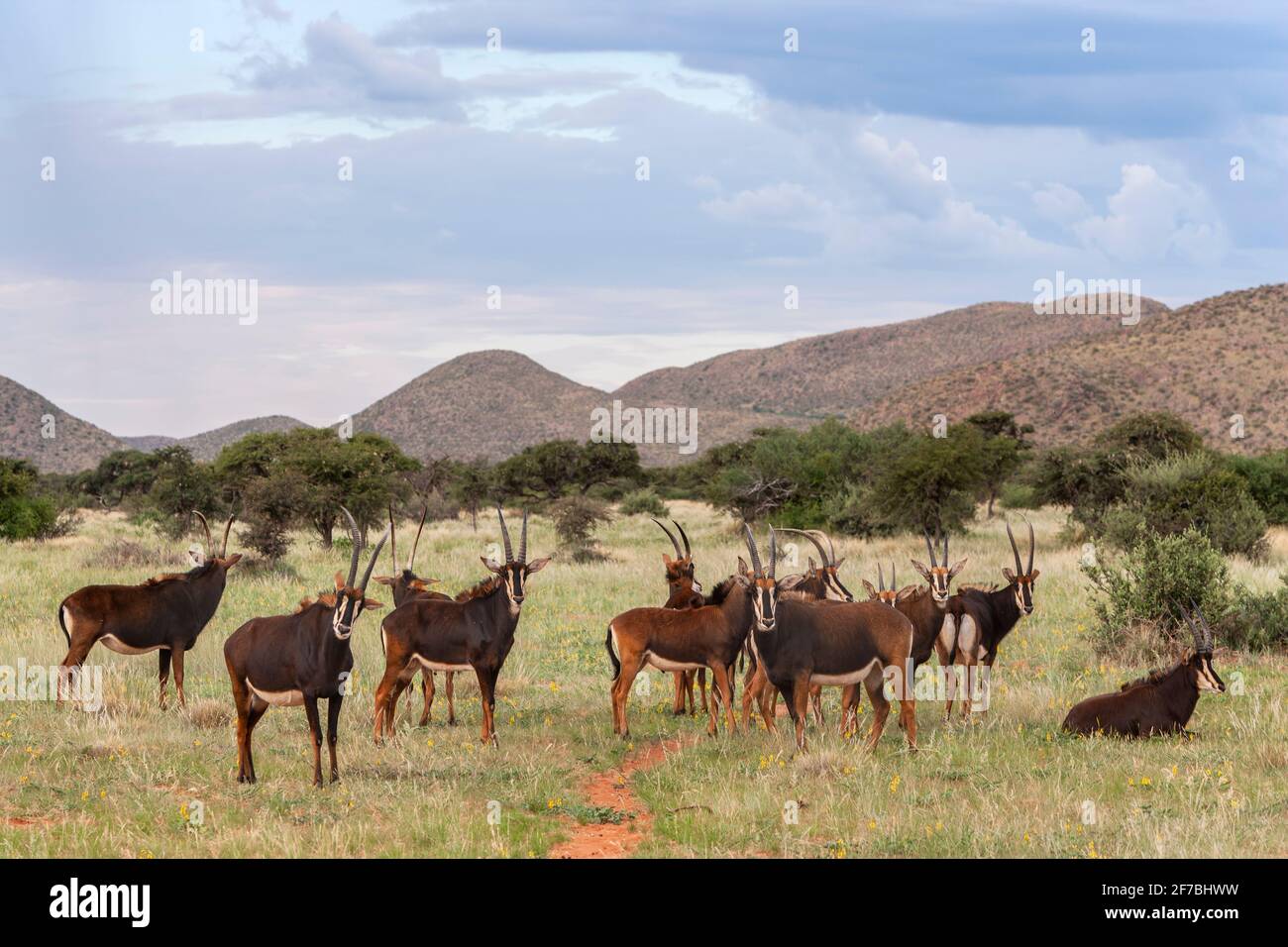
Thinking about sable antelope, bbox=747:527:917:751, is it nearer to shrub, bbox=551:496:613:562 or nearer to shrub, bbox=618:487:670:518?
shrub, bbox=551:496:613:562

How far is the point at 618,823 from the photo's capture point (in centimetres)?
966

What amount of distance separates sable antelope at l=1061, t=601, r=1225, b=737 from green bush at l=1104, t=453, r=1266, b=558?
41.5 ft

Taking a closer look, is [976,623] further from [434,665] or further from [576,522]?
[576,522]

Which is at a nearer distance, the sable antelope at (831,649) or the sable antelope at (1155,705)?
the sable antelope at (831,649)

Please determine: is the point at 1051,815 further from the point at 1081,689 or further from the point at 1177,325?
the point at 1177,325

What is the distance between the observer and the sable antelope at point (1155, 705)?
38.9 feet

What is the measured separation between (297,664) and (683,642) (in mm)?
3960

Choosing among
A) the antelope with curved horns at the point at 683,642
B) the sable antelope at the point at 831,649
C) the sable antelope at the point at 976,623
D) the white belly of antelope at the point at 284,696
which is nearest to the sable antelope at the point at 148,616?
the white belly of antelope at the point at 284,696

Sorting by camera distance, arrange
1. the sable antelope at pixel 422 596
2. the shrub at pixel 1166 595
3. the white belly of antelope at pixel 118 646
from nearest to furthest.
Answer: the sable antelope at pixel 422 596
the white belly of antelope at pixel 118 646
the shrub at pixel 1166 595

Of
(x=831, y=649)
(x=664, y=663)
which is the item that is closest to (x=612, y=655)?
(x=664, y=663)

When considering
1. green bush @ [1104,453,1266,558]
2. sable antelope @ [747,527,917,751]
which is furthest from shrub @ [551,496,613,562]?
sable antelope @ [747,527,917,751]

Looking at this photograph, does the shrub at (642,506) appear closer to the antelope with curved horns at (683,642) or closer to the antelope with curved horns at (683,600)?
the antelope with curved horns at (683,600)

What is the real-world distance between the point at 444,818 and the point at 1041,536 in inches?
1147
